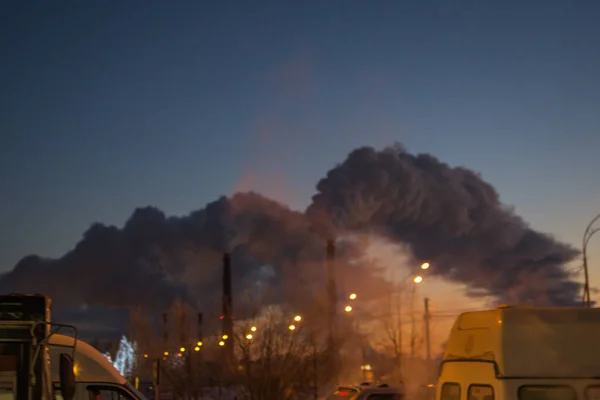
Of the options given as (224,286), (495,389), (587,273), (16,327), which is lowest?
(495,389)

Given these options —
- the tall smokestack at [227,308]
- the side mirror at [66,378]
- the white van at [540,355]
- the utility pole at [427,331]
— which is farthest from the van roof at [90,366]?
the utility pole at [427,331]

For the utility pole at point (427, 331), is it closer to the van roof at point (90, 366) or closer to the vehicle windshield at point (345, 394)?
the vehicle windshield at point (345, 394)

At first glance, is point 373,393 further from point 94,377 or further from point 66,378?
point 66,378

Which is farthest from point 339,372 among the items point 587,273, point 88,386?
point 88,386

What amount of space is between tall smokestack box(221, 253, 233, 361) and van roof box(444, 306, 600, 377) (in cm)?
3461

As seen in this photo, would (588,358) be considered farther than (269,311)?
No

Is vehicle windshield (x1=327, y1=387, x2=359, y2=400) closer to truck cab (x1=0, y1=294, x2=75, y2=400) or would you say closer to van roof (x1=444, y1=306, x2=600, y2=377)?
van roof (x1=444, y1=306, x2=600, y2=377)

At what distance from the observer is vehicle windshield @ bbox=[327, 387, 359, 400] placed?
15773mm

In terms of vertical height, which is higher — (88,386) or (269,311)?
(269,311)

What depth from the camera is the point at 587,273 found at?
1011 inches

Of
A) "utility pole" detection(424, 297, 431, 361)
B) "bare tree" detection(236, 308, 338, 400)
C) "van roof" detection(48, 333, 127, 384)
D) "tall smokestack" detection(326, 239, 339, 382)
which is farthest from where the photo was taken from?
"tall smokestack" detection(326, 239, 339, 382)

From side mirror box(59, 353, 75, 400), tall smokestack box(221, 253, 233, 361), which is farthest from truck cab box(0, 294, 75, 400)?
tall smokestack box(221, 253, 233, 361)

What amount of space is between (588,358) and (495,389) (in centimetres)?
100

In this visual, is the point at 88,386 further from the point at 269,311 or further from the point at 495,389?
the point at 269,311
